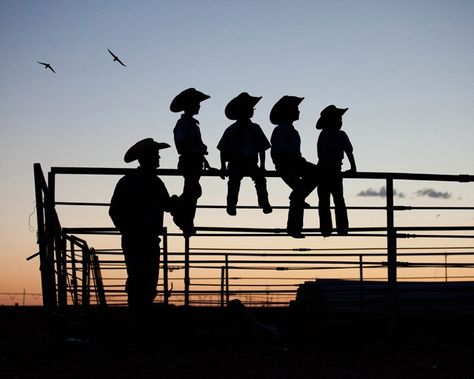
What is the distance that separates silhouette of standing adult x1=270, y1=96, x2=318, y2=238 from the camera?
8719mm

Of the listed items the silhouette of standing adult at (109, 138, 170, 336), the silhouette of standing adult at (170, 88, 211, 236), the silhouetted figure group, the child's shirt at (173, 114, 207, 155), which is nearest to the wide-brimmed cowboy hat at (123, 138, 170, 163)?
the silhouetted figure group

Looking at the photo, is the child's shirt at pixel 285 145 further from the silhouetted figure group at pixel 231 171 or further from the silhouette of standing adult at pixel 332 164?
the silhouette of standing adult at pixel 332 164

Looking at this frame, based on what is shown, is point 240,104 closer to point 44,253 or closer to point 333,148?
point 333,148

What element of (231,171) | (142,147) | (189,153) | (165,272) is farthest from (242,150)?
(165,272)

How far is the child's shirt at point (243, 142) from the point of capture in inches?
340

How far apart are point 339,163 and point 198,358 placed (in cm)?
323

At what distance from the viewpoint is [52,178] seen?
804 cm

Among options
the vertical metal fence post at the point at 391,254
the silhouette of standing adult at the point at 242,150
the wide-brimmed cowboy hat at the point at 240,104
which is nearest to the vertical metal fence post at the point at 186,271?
the silhouette of standing adult at the point at 242,150

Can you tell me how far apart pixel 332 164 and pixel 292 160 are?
472 mm

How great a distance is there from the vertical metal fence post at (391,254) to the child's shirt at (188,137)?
199cm

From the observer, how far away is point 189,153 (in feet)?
27.3

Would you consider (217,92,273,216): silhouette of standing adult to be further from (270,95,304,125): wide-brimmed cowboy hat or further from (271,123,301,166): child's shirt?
(270,95,304,125): wide-brimmed cowboy hat

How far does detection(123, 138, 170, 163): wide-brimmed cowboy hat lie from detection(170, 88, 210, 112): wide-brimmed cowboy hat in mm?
1024

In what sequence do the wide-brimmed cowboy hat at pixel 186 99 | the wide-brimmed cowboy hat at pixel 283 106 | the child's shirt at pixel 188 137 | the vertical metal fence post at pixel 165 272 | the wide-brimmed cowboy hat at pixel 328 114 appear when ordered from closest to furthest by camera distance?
the vertical metal fence post at pixel 165 272 → the child's shirt at pixel 188 137 → the wide-brimmed cowboy hat at pixel 186 99 → the wide-brimmed cowboy hat at pixel 283 106 → the wide-brimmed cowboy hat at pixel 328 114
